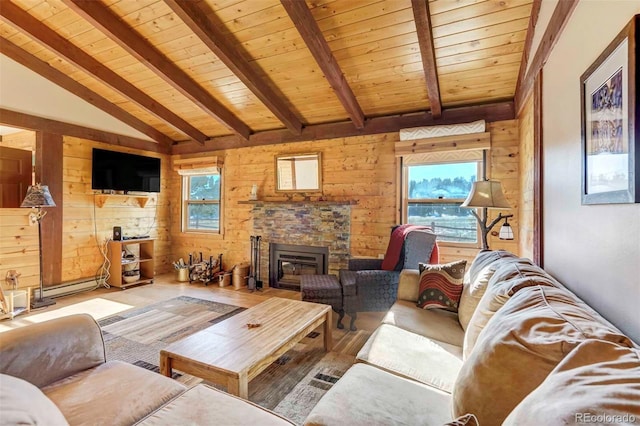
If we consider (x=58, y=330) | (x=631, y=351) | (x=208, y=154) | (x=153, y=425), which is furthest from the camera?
(x=208, y=154)

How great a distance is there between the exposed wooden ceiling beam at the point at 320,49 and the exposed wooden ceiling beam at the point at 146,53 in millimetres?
1828

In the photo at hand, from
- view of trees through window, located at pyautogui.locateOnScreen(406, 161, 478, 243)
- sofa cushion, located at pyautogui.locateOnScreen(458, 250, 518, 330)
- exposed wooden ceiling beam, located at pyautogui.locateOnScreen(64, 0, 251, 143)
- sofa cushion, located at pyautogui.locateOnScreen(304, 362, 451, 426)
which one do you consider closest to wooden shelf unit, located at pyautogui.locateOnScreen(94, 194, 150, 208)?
exposed wooden ceiling beam, located at pyautogui.locateOnScreen(64, 0, 251, 143)

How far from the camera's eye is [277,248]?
16.0 feet

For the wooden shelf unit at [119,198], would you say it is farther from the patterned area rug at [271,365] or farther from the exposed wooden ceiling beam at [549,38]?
the exposed wooden ceiling beam at [549,38]

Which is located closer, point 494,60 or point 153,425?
point 153,425

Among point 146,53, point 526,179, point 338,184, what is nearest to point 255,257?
point 338,184

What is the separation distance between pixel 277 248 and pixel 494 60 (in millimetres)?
3617

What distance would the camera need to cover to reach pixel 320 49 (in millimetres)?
2875

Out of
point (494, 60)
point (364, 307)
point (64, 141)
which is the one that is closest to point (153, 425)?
point (364, 307)

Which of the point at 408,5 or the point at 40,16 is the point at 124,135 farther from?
the point at 408,5

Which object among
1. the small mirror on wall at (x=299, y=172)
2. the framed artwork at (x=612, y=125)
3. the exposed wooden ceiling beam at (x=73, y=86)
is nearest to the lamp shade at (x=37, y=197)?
the exposed wooden ceiling beam at (x=73, y=86)

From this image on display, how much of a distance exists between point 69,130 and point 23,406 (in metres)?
4.92

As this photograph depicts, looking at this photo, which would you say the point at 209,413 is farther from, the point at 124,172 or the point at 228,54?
the point at 124,172

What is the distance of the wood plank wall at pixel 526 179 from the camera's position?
2.74m
